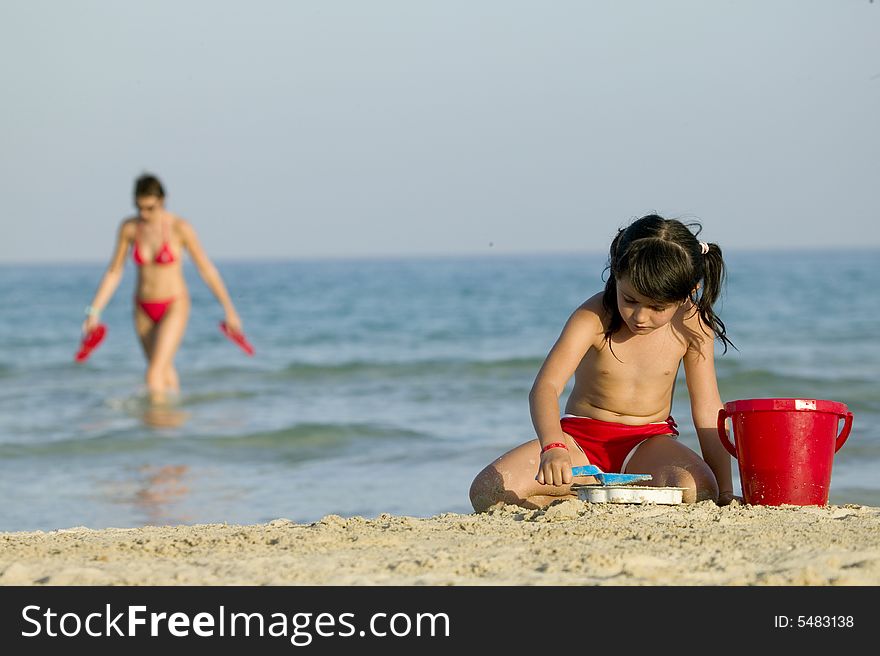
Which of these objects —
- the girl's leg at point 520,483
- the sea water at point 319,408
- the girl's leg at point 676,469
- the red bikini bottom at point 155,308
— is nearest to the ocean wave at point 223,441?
the sea water at point 319,408

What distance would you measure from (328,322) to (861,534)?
1650 cm

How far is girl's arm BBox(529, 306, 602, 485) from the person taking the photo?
4.16m

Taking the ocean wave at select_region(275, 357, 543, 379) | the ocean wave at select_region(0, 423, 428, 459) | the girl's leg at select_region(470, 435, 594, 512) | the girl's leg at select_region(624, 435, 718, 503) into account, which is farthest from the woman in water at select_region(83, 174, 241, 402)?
the girl's leg at select_region(624, 435, 718, 503)

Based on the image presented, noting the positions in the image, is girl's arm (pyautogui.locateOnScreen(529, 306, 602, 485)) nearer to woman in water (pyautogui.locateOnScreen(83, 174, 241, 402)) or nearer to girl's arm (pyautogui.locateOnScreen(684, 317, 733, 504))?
girl's arm (pyautogui.locateOnScreen(684, 317, 733, 504))

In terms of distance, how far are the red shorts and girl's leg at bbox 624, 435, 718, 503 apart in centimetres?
7

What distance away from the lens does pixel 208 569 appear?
3170 mm

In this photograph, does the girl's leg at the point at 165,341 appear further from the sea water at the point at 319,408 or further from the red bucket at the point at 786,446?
the red bucket at the point at 786,446

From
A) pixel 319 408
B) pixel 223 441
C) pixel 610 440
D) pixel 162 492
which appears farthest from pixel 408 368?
pixel 610 440

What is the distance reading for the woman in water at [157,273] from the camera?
8.84 m

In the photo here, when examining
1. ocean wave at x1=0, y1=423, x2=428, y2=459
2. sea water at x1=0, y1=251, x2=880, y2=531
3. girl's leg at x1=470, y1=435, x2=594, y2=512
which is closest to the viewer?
girl's leg at x1=470, y1=435, x2=594, y2=512

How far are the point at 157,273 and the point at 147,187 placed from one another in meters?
0.70

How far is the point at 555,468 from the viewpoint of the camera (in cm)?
392

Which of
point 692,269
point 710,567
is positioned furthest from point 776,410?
point 710,567

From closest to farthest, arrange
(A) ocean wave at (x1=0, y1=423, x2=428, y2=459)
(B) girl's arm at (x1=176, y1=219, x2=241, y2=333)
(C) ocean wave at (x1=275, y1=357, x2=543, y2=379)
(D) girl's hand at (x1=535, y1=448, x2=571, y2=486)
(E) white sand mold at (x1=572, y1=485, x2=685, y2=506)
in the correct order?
(D) girl's hand at (x1=535, y1=448, x2=571, y2=486) < (E) white sand mold at (x1=572, y1=485, x2=685, y2=506) < (A) ocean wave at (x1=0, y1=423, x2=428, y2=459) < (B) girl's arm at (x1=176, y1=219, x2=241, y2=333) < (C) ocean wave at (x1=275, y1=357, x2=543, y2=379)
